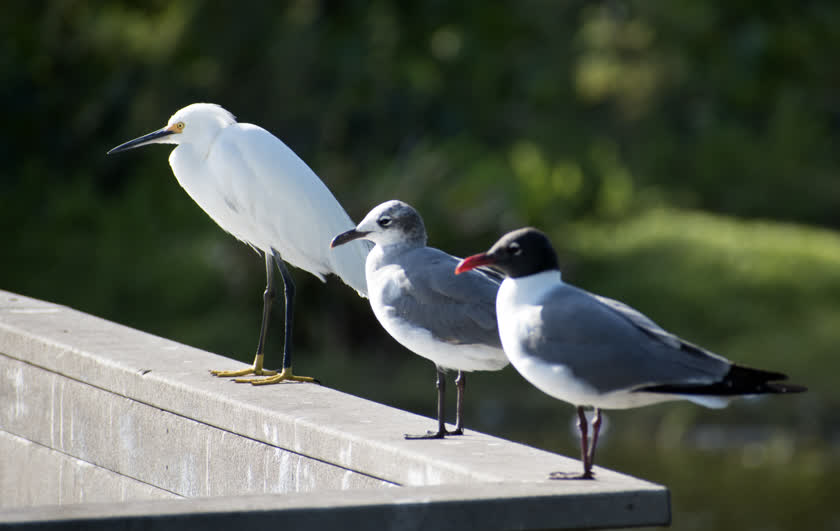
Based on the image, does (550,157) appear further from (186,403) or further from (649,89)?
(186,403)

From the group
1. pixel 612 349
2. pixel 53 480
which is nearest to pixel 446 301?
pixel 612 349

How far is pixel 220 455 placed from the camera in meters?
4.40

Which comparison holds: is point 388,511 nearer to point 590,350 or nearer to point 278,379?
point 590,350

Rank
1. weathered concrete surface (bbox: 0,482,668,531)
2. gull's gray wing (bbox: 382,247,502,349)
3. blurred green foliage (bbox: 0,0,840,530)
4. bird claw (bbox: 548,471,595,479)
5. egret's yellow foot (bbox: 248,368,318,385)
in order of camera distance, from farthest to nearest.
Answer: blurred green foliage (bbox: 0,0,840,530), egret's yellow foot (bbox: 248,368,318,385), gull's gray wing (bbox: 382,247,502,349), bird claw (bbox: 548,471,595,479), weathered concrete surface (bbox: 0,482,668,531)

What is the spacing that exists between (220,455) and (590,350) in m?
1.72

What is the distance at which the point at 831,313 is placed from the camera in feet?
52.1

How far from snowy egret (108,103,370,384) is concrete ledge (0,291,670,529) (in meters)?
0.32

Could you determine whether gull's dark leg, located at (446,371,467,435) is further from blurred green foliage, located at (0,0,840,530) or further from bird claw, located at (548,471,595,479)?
blurred green foliage, located at (0,0,840,530)

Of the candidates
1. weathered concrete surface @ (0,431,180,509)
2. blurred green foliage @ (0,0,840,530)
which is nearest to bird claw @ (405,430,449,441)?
weathered concrete surface @ (0,431,180,509)

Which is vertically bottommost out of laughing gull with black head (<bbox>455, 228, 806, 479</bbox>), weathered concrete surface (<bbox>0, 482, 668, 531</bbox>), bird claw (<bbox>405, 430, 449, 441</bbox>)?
weathered concrete surface (<bbox>0, 482, 668, 531</bbox>)

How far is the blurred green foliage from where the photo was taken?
1334cm

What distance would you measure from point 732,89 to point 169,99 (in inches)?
393

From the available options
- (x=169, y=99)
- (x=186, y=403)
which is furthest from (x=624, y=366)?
(x=169, y=99)

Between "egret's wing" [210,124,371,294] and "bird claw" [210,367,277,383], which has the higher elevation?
"egret's wing" [210,124,371,294]
